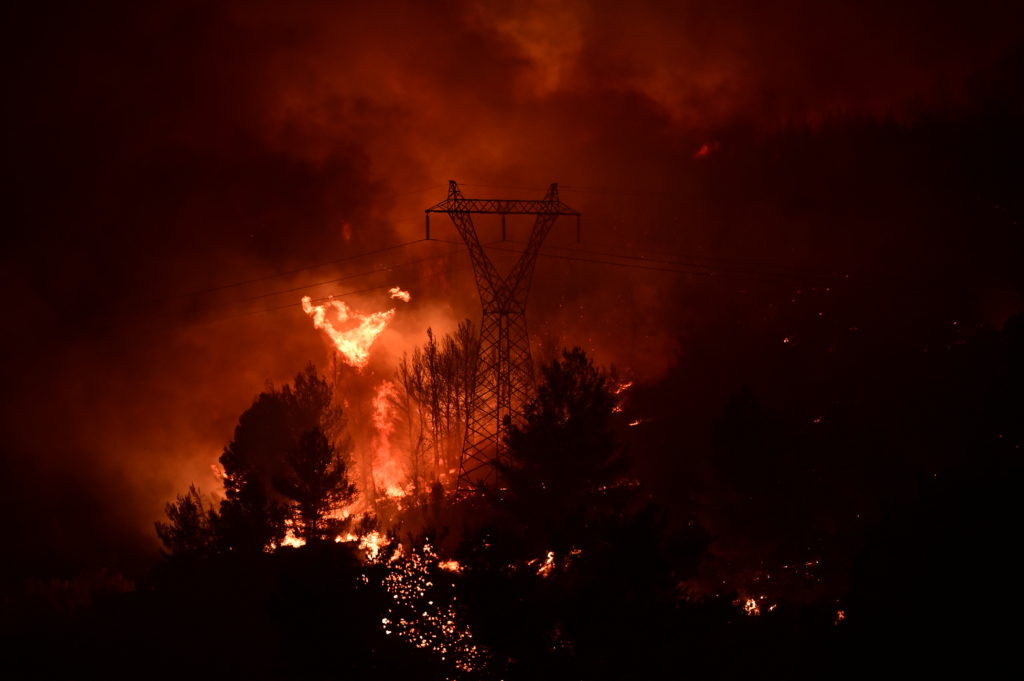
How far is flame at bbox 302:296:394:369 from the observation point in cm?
6550

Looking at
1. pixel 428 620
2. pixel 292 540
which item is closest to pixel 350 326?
pixel 292 540

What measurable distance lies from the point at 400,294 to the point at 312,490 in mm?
41737

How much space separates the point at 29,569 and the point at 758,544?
156ft

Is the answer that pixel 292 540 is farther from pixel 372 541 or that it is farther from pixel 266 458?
pixel 266 458

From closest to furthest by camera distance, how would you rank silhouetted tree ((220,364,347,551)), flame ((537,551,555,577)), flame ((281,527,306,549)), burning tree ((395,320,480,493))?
flame ((537,551,555,577)) < silhouetted tree ((220,364,347,551)) < flame ((281,527,306,549)) < burning tree ((395,320,480,493))

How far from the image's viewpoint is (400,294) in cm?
7000

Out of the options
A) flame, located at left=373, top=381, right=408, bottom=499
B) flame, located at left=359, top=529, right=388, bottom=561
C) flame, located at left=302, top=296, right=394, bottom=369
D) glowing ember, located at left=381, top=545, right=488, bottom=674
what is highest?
flame, located at left=302, top=296, right=394, bottom=369

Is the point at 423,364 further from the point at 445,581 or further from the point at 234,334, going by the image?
the point at 445,581

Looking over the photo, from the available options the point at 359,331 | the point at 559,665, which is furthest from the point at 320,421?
the point at 559,665

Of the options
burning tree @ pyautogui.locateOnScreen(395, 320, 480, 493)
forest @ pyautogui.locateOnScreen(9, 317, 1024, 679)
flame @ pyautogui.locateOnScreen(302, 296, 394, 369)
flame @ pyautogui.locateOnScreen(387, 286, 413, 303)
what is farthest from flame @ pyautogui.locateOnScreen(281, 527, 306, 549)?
flame @ pyautogui.locateOnScreen(387, 286, 413, 303)

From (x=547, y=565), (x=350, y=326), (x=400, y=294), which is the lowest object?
(x=547, y=565)

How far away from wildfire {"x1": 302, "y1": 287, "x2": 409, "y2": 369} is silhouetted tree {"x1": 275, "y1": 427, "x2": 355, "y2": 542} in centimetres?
3529

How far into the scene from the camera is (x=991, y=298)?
45719 mm

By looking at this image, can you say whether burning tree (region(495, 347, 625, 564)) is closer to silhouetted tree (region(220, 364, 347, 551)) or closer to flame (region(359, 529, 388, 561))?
flame (region(359, 529, 388, 561))
